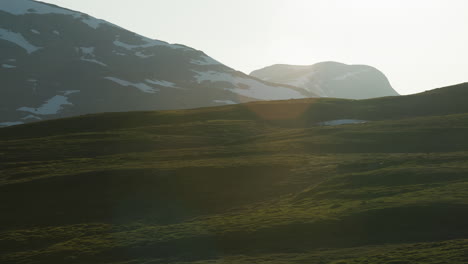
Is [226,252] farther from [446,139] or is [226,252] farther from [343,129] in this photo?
[343,129]

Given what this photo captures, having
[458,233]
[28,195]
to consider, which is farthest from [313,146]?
[458,233]

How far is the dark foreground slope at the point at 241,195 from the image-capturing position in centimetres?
3588

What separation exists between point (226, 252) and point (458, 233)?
50.4 ft

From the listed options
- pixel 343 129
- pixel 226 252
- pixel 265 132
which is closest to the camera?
pixel 226 252

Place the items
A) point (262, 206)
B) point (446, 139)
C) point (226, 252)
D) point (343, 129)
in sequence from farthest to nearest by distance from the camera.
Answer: point (343, 129), point (446, 139), point (262, 206), point (226, 252)

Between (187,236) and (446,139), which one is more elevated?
(446,139)

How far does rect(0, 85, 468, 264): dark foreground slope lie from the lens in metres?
35.9

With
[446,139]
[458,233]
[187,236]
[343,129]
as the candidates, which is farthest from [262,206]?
[343,129]

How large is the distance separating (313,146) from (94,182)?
36611mm

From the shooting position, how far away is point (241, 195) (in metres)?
54.8

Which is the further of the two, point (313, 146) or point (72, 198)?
point (313, 146)

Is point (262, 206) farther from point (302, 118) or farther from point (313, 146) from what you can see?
point (302, 118)

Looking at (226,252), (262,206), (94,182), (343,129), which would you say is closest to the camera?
(226,252)

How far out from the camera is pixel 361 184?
5403 cm
